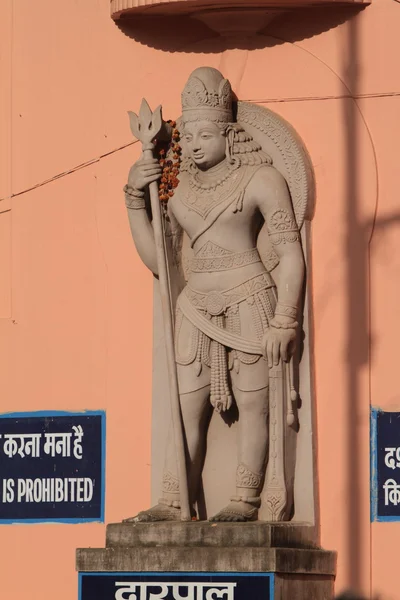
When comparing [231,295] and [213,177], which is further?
[213,177]

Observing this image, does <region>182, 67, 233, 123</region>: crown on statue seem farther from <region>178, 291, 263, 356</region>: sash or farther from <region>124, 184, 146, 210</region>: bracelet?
<region>178, 291, 263, 356</region>: sash

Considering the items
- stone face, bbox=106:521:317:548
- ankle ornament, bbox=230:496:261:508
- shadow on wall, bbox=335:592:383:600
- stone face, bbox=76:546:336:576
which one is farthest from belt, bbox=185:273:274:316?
shadow on wall, bbox=335:592:383:600

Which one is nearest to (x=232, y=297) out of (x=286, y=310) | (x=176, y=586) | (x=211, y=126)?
(x=286, y=310)

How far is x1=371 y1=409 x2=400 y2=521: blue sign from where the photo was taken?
996cm

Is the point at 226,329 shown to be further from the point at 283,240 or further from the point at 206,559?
the point at 206,559

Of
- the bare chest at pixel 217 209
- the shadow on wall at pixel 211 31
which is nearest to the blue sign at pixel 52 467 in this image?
the bare chest at pixel 217 209

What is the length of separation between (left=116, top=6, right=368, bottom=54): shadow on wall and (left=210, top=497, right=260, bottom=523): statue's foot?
2.43 m

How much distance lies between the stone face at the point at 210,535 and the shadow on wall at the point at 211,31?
8.46 feet

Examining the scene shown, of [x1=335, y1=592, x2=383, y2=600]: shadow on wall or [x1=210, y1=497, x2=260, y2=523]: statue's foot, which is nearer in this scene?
[x1=210, y1=497, x2=260, y2=523]: statue's foot

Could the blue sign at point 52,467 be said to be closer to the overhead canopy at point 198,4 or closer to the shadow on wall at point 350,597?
the shadow on wall at point 350,597

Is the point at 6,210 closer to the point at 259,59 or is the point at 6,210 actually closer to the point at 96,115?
the point at 96,115

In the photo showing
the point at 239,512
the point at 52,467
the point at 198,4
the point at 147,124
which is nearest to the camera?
the point at 239,512

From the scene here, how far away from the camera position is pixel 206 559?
9.50 meters

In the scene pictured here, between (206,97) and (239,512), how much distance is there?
6.96 feet
